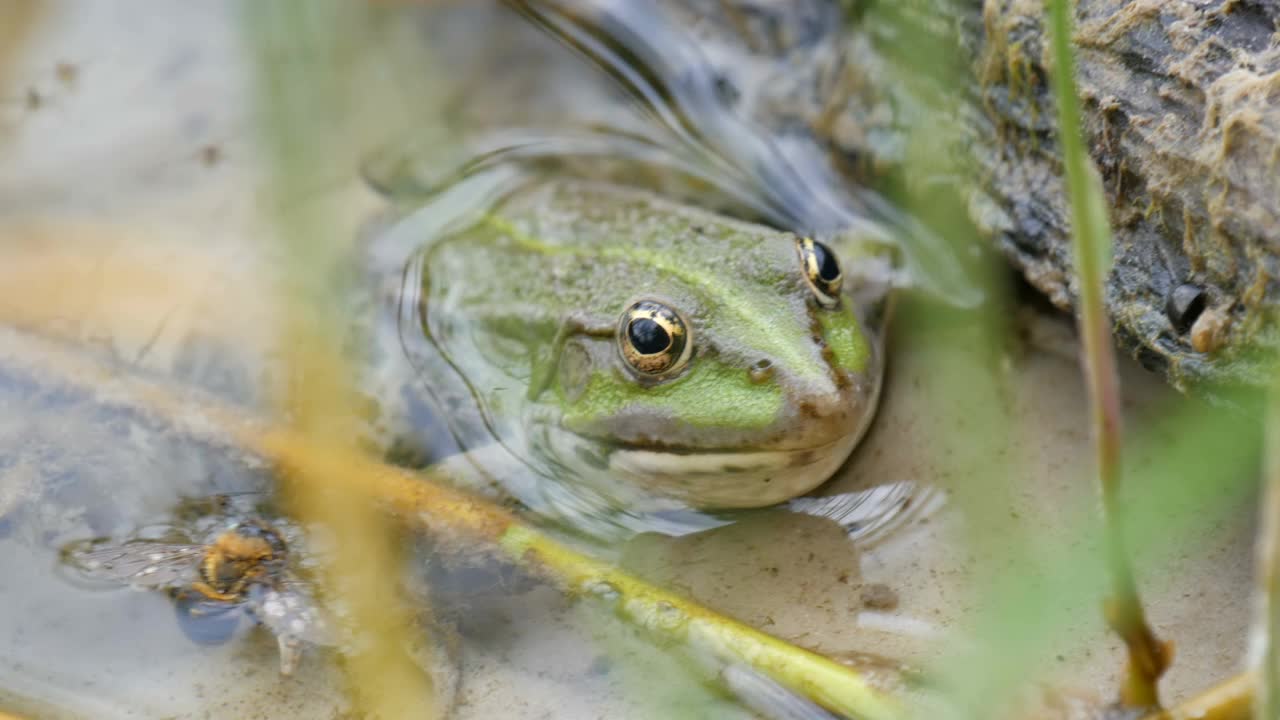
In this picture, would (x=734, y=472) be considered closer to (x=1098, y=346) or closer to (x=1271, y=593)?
(x=1098, y=346)

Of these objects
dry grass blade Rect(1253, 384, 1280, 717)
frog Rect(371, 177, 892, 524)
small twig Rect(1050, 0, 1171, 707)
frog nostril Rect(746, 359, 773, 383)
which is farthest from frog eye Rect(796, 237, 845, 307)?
dry grass blade Rect(1253, 384, 1280, 717)

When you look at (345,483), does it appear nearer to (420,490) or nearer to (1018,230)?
(420,490)

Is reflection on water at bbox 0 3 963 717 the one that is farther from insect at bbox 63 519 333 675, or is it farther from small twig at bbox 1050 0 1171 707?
small twig at bbox 1050 0 1171 707

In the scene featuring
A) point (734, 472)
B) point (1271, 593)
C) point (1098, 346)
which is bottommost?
point (734, 472)

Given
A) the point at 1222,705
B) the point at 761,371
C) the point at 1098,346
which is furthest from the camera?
the point at 761,371

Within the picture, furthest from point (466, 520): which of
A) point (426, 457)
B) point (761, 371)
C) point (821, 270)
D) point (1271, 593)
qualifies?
point (1271, 593)

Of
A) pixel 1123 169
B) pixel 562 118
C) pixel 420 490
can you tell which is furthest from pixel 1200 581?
pixel 562 118

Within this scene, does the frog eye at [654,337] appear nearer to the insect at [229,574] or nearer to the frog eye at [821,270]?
the frog eye at [821,270]
